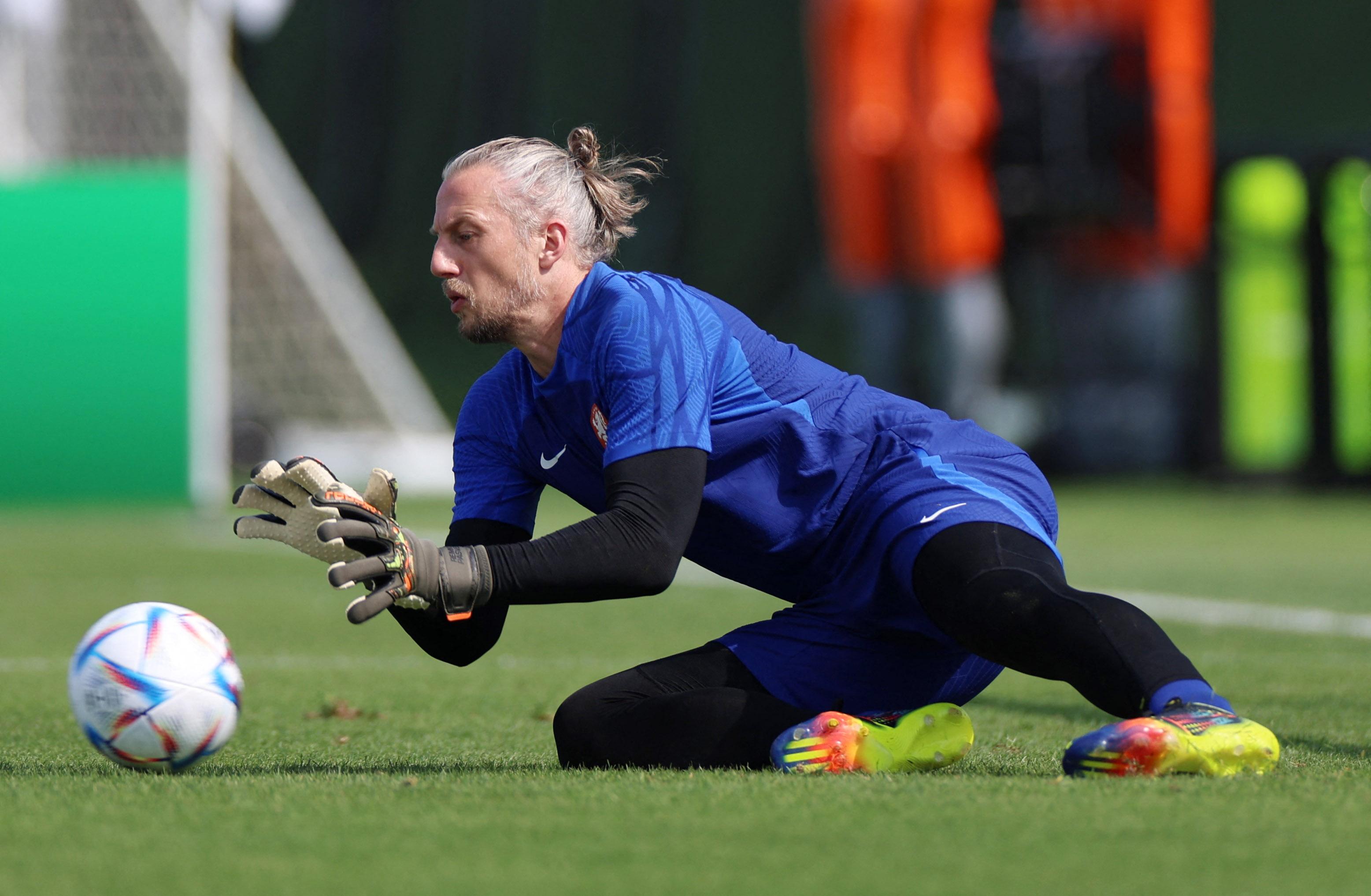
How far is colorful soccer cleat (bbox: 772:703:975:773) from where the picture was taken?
338cm

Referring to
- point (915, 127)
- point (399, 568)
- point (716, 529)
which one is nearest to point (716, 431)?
point (716, 529)

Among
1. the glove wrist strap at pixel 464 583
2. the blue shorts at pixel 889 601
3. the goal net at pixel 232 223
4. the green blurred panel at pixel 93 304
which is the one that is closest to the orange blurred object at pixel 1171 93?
the goal net at pixel 232 223

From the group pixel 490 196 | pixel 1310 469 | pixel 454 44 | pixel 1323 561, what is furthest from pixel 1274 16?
pixel 490 196

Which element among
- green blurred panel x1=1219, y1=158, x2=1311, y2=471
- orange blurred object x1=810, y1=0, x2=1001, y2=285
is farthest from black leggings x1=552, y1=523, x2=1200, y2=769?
green blurred panel x1=1219, y1=158, x2=1311, y2=471

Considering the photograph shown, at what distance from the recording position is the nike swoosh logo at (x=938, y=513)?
3381mm

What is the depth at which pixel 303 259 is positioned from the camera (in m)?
15.8

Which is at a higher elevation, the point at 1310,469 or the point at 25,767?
the point at 25,767

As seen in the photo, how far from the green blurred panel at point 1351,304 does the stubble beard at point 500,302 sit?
12.3 m

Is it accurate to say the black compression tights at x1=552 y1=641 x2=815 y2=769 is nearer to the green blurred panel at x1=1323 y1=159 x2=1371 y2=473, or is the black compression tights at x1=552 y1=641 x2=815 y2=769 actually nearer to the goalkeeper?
the goalkeeper

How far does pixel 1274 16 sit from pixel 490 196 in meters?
25.8

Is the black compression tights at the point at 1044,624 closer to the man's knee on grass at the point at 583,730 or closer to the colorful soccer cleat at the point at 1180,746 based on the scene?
the colorful soccer cleat at the point at 1180,746

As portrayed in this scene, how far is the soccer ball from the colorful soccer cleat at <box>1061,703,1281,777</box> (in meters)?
1.62

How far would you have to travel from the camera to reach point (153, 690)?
3496mm

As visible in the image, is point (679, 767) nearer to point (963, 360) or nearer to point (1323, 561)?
point (1323, 561)
